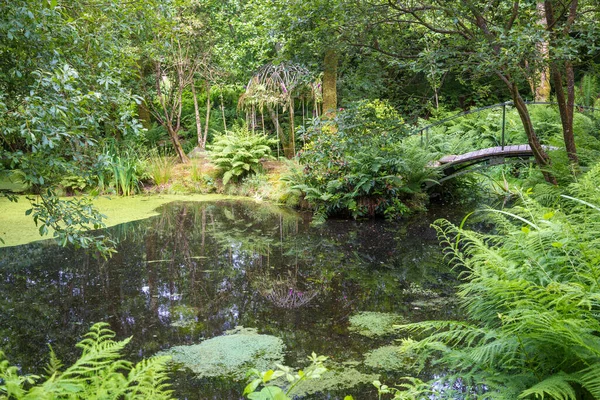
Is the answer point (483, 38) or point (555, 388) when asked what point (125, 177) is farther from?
point (555, 388)

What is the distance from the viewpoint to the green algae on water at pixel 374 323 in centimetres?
362

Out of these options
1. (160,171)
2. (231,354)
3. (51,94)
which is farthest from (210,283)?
(160,171)

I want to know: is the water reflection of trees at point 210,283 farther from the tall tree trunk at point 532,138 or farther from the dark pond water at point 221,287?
the tall tree trunk at point 532,138

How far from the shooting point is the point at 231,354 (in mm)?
3324

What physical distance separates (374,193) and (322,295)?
11.1ft

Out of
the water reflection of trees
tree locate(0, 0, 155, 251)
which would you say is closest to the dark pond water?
the water reflection of trees

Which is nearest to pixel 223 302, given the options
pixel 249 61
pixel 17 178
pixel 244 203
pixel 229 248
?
pixel 229 248

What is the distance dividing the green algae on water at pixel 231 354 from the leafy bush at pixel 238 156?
6.66 meters

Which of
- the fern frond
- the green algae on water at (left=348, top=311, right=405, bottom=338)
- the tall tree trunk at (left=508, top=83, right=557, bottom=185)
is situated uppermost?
the tall tree trunk at (left=508, top=83, right=557, bottom=185)

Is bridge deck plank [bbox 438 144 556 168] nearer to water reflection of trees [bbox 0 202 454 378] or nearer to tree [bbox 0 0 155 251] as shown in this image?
water reflection of trees [bbox 0 202 454 378]

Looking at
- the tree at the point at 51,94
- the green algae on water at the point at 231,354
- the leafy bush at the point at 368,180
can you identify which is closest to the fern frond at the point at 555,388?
the green algae on water at the point at 231,354

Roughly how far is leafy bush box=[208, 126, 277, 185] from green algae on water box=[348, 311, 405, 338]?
6461 millimetres

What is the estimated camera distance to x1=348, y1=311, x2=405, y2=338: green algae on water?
3.62 metres

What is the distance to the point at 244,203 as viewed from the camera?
9.21m
